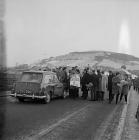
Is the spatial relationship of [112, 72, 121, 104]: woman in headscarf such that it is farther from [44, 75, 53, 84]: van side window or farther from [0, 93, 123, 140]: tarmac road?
[0, 93, 123, 140]: tarmac road

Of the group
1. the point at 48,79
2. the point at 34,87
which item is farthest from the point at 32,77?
the point at 34,87

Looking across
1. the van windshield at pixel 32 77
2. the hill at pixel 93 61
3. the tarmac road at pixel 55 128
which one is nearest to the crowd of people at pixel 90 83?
the van windshield at pixel 32 77

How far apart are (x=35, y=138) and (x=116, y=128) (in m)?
3.02

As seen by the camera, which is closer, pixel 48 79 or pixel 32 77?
pixel 32 77

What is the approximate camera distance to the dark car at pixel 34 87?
17000mm

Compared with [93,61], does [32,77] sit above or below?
below

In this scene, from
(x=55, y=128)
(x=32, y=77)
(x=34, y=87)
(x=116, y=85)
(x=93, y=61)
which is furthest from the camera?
(x=93, y=61)

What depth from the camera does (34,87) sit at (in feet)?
56.1

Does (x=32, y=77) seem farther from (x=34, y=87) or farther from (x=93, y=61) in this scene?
(x=93, y=61)

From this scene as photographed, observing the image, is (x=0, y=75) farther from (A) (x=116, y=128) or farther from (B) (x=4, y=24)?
(A) (x=116, y=128)

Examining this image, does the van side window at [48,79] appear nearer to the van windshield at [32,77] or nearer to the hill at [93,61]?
the van windshield at [32,77]

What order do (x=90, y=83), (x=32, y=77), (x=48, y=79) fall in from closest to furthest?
1. (x=32, y=77)
2. (x=48, y=79)
3. (x=90, y=83)

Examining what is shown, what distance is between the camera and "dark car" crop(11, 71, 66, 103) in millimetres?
17000

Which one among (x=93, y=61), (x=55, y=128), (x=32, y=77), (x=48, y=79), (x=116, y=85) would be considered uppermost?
(x=93, y=61)
